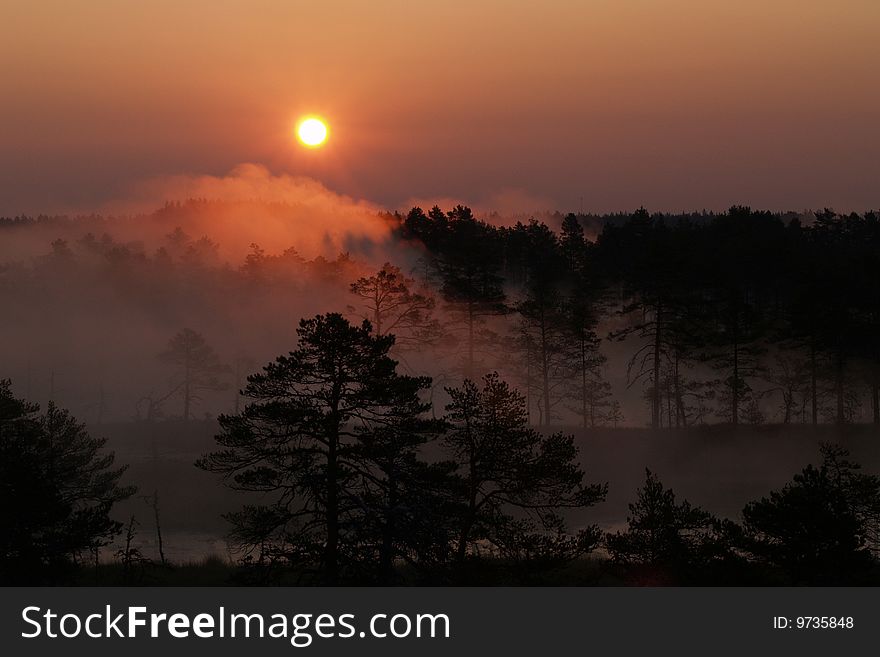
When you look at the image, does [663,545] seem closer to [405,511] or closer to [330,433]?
[405,511]

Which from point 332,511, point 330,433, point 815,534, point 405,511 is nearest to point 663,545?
point 815,534

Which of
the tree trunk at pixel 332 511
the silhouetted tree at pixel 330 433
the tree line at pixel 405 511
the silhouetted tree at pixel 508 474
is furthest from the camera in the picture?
the silhouetted tree at pixel 508 474

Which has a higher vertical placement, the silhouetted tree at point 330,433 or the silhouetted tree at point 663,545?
the silhouetted tree at point 330,433

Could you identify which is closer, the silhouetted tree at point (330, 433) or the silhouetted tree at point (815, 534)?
the silhouetted tree at point (815, 534)

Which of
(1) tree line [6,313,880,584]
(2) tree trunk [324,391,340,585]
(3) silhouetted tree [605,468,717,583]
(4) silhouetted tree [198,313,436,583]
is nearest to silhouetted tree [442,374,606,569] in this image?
(1) tree line [6,313,880,584]

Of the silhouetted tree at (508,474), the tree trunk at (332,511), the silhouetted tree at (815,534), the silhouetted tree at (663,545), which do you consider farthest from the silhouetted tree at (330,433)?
the silhouetted tree at (815,534)

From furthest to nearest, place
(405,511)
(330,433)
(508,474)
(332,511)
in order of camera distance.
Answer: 1. (508,474)
2. (330,433)
3. (332,511)
4. (405,511)

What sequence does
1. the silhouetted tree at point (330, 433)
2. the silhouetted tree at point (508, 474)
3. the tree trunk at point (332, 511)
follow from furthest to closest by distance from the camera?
1. the silhouetted tree at point (508, 474)
2. the silhouetted tree at point (330, 433)
3. the tree trunk at point (332, 511)

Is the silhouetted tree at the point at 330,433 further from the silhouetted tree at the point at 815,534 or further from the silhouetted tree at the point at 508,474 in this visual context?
the silhouetted tree at the point at 815,534

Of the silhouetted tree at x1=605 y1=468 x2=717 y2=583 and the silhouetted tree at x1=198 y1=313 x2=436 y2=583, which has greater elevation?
the silhouetted tree at x1=198 y1=313 x2=436 y2=583

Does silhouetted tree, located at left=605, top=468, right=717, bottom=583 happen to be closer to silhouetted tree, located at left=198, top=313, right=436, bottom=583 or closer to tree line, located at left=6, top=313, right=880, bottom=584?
tree line, located at left=6, top=313, right=880, bottom=584

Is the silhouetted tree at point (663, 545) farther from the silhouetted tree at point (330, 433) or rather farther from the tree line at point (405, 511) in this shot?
the silhouetted tree at point (330, 433)
